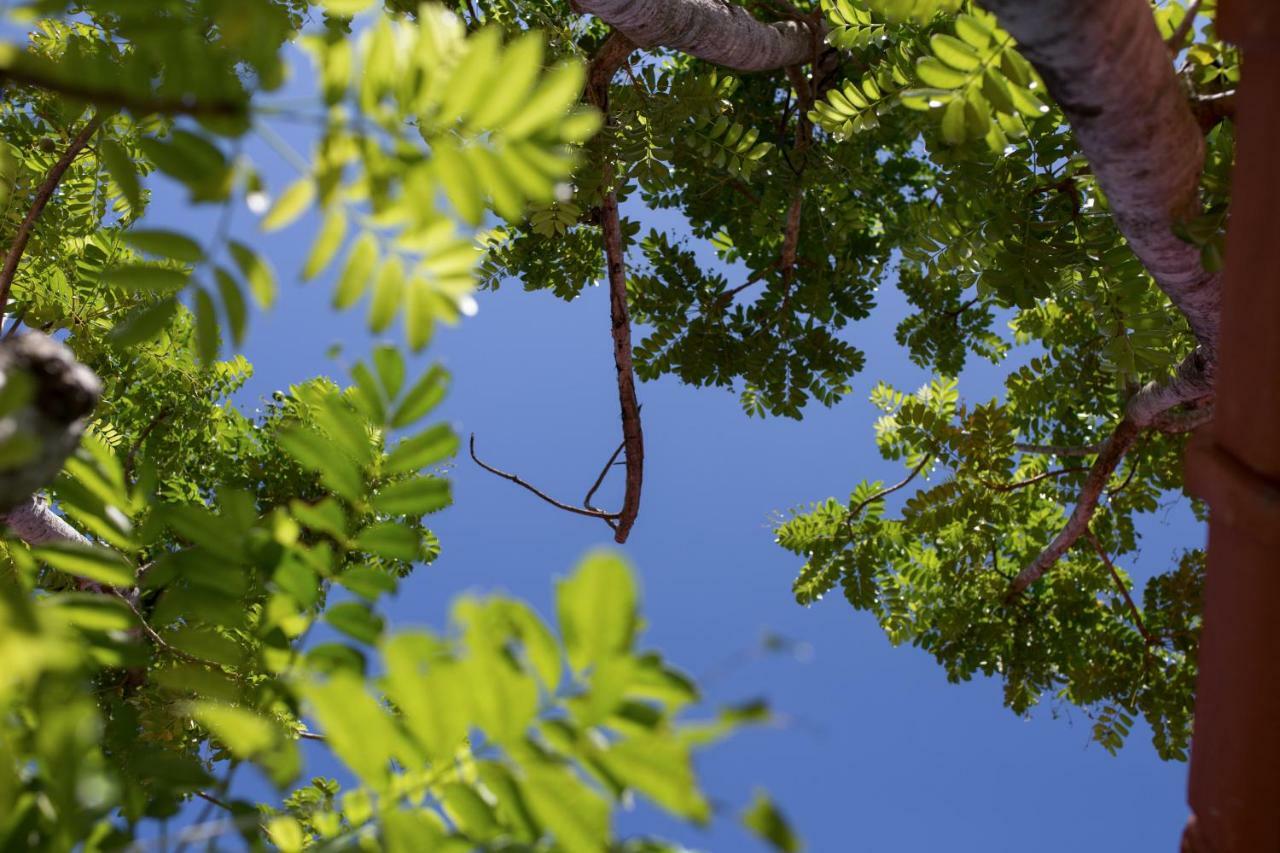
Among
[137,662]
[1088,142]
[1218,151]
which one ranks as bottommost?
[137,662]

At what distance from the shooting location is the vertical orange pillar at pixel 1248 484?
0.98 meters

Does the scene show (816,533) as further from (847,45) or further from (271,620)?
(271,620)

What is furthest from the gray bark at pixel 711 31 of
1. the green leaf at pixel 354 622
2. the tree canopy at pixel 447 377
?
the green leaf at pixel 354 622

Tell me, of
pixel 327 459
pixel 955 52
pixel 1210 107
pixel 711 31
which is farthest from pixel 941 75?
pixel 711 31

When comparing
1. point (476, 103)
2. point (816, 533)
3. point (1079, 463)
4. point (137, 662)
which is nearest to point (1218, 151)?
point (476, 103)

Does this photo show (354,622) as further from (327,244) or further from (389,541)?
(327,244)

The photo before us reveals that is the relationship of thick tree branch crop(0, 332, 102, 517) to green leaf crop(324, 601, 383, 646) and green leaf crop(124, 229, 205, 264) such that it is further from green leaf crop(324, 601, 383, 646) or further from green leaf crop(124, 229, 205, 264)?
green leaf crop(324, 601, 383, 646)

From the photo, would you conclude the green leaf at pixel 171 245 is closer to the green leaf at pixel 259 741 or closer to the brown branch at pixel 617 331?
the green leaf at pixel 259 741

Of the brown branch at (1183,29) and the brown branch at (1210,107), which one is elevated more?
the brown branch at (1210,107)

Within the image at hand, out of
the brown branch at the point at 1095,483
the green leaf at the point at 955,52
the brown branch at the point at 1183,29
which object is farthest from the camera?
the brown branch at the point at 1095,483

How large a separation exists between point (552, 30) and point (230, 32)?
8.99 ft

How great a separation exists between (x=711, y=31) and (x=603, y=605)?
9.19 feet

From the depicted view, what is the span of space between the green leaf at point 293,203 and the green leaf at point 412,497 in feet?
1.29

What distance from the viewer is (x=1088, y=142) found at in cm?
131
